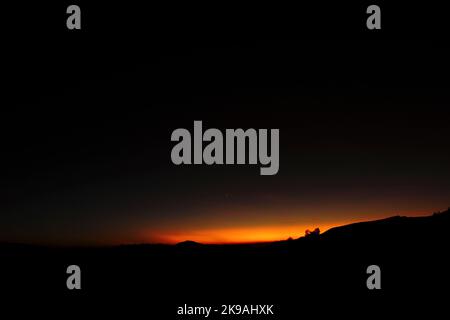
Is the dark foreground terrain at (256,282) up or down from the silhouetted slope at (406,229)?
down

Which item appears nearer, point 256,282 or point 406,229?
point 256,282

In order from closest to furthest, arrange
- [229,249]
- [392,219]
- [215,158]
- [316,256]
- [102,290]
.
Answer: [215,158] < [102,290] < [316,256] < [229,249] < [392,219]

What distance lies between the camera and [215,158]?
14227mm

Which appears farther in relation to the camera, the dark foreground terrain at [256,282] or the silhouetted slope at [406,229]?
the silhouetted slope at [406,229]

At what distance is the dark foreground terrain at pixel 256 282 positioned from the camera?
18.2m

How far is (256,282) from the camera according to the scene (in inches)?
990

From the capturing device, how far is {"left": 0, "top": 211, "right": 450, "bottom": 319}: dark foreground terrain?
59.8ft

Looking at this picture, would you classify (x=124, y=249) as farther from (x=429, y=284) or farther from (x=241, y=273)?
(x=429, y=284)

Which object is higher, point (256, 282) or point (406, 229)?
point (406, 229)
